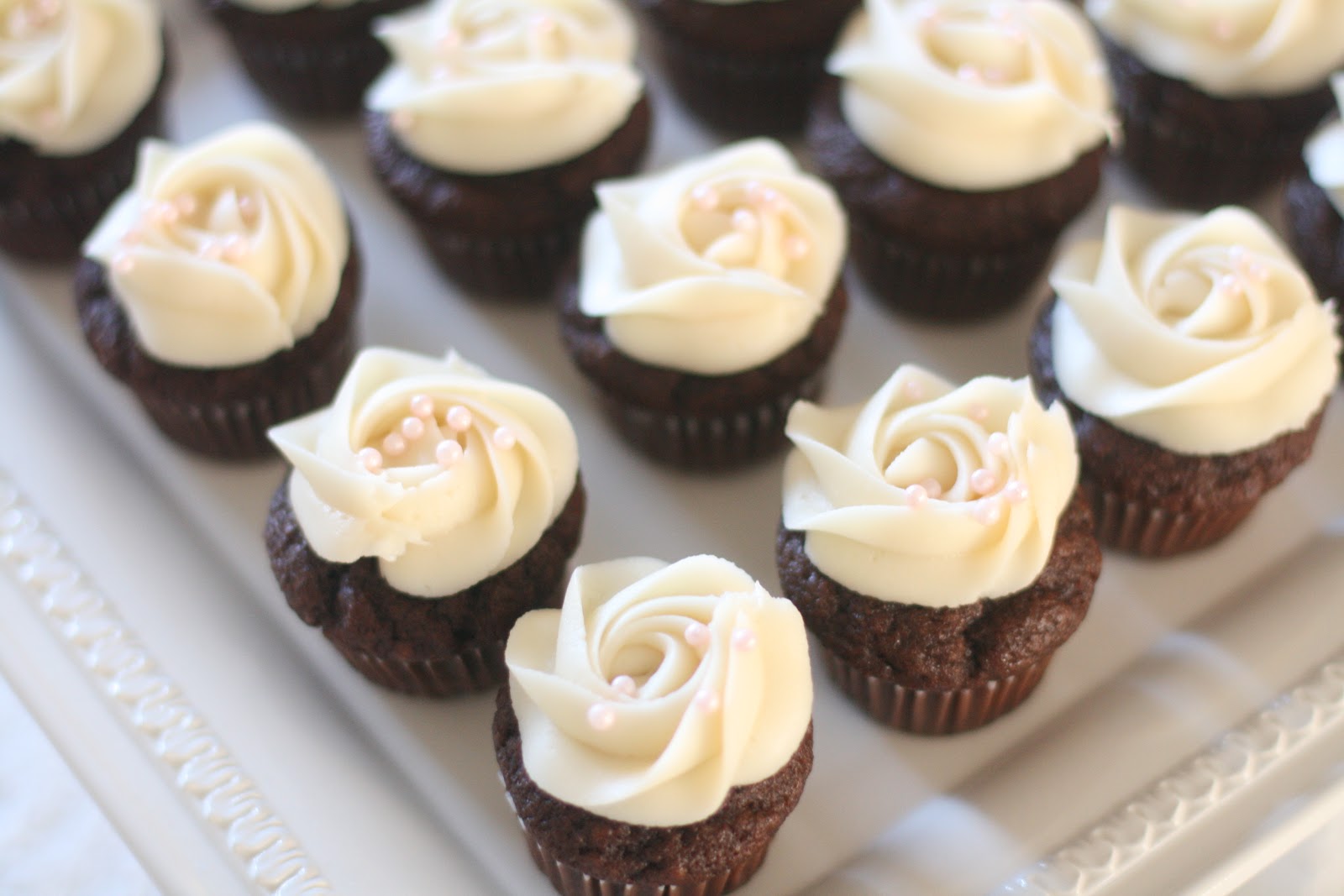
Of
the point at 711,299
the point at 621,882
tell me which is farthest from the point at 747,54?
the point at 621,882

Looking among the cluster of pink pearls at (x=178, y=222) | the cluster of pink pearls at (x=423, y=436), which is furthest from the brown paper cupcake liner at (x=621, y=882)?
the cluster of pink pearls at (x=178, y=222)

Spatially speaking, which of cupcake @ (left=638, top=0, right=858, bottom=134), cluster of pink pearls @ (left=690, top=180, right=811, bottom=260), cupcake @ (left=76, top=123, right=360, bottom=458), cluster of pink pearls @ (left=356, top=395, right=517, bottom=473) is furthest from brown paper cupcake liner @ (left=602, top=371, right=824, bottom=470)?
cupcake @ (left=638, top=0, right=858, bottom=134)

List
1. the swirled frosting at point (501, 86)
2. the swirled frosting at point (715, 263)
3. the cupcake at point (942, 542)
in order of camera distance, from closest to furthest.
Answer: the cupcake at point (942, 542)
the swirled frosting at point (715, 263)
the swirled frosting at point (501, 86)

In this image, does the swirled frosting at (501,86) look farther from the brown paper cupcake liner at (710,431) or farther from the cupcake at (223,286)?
the brown paper cupcake liner at (710,431)

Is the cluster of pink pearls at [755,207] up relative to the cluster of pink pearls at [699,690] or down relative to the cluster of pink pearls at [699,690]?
up

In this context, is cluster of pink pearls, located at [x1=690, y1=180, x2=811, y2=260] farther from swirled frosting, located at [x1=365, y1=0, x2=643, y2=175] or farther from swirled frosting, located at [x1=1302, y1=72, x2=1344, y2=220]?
swirled frosting, located at [x1=1302, y1=72, x2=1344, y2=220]
